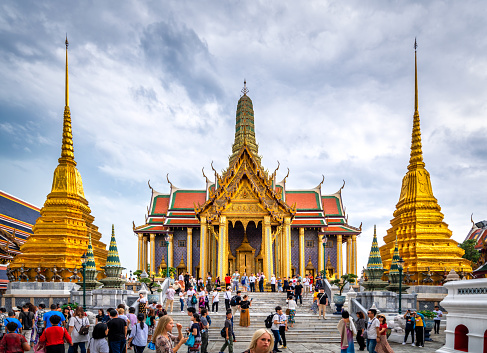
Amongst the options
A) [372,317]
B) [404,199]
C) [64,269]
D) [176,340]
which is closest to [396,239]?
[404,199]

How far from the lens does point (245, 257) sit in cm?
3597

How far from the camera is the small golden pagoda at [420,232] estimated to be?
27719 mm

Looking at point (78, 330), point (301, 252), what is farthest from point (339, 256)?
point (78, 330)

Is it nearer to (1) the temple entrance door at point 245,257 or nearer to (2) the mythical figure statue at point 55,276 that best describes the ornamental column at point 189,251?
(1) the temple entrance door at point 245,257

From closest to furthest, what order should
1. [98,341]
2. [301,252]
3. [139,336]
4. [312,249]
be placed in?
1. [98,341]
2. [139,336]
3. [301,252]
4. [312,249]

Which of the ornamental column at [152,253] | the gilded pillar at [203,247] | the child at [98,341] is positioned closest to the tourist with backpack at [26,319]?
the child at [98,341]

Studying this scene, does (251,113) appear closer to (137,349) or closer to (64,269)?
(64,269)

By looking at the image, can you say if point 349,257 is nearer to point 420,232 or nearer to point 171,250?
point 420,232

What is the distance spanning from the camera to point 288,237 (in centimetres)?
3316

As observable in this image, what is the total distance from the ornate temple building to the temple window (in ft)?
67.4

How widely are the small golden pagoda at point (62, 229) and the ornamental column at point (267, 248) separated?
10.3 metres

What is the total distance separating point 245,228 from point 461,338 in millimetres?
24226

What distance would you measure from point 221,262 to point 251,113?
18114 millimetres

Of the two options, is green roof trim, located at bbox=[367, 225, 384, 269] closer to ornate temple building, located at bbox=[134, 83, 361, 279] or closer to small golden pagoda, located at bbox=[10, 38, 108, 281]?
ornate temple building, located at bbox=[134, 83, 361, 279]
